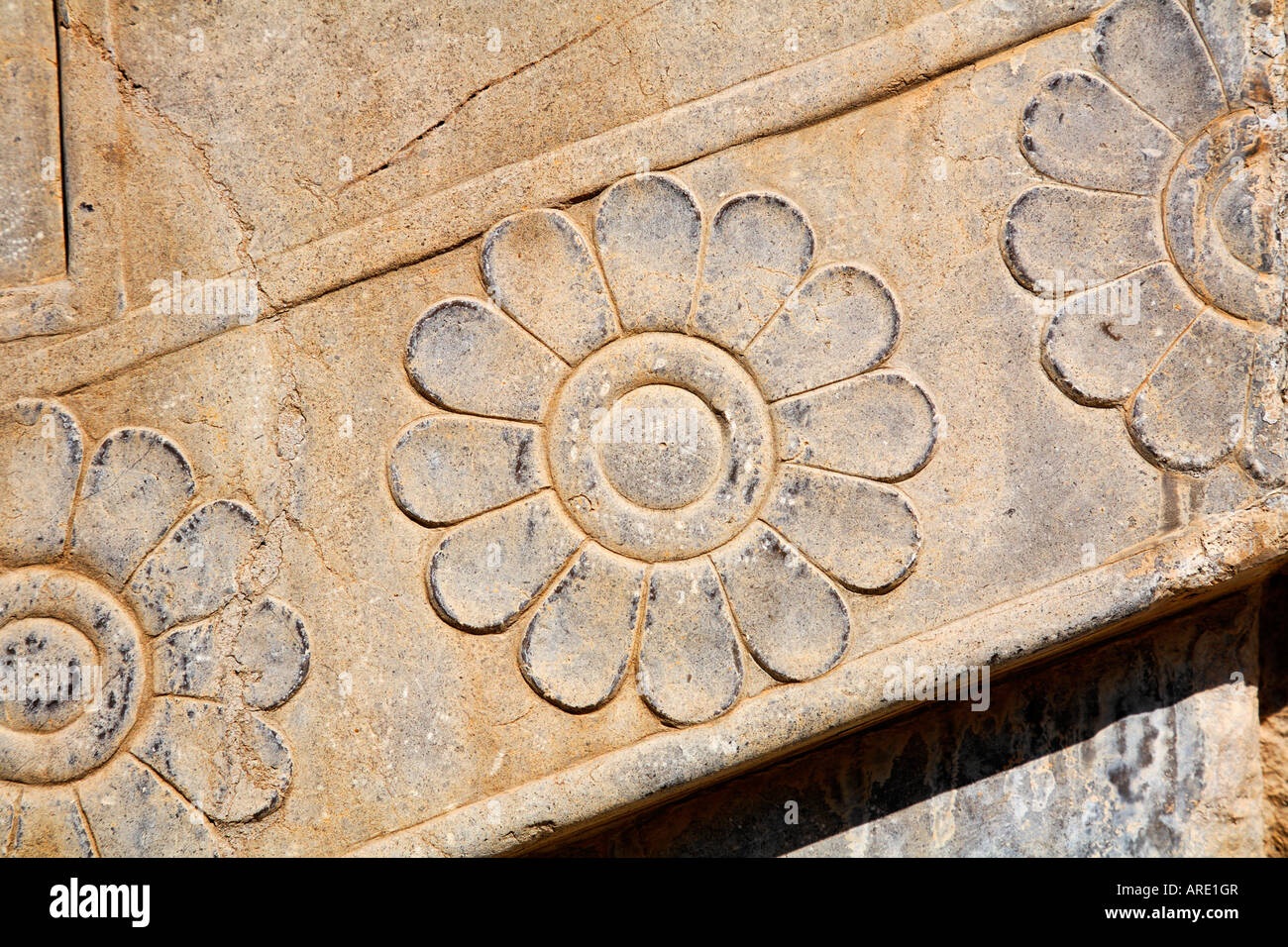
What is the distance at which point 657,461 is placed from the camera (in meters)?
2.18

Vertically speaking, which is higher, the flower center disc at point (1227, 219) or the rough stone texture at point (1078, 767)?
the flower center disc at point (1227, 219)

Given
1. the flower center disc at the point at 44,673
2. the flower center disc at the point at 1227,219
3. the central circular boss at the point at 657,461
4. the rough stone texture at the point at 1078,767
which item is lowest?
the rough stone texture at the point at 1078,767

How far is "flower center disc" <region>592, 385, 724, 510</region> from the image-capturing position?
2.18m

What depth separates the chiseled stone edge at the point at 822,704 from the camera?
2.15 metres

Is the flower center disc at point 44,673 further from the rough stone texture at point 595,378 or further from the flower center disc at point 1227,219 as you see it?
the flower center disc at point 1227,219

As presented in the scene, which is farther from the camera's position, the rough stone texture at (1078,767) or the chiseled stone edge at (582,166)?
the rough stone texture at (1078,767)

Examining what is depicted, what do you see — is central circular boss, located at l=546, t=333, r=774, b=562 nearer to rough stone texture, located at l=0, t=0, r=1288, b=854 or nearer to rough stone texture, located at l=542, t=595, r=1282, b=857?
rough stone texture, located at l=0, t=0, r=1288, b=854

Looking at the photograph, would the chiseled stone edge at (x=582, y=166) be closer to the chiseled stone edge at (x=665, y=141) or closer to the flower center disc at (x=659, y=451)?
the chiseled stone edge at (x=665, y=141)

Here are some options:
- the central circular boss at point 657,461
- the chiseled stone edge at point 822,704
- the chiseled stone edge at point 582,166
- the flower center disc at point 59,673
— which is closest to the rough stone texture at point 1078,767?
the chiseled stone edge at point 822,704

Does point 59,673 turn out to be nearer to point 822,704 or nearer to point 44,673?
point 44,673

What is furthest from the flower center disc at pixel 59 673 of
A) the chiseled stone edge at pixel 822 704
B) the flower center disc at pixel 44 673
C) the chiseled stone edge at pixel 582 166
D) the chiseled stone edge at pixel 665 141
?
the chiseled stone edge at pixel 665 141

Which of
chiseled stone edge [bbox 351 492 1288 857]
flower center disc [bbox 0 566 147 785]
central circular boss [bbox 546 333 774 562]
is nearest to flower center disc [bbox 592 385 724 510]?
central circular boss [bbox 546 333 774 562]

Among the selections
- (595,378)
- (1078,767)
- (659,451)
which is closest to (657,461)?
(659,451)
